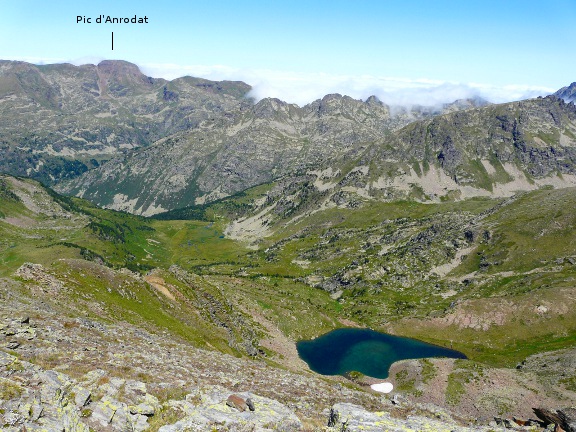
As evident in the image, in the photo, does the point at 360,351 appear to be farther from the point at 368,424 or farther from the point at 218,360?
the point at 368,424

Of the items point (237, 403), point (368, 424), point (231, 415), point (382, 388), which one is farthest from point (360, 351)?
point (231, 415)

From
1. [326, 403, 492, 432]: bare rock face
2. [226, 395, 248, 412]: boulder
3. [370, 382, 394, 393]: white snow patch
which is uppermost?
[326, 403, 492, 432]: bare rock face

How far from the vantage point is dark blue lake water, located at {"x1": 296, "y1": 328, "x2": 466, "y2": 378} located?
472 feet

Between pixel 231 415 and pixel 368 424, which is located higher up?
pixel 368 424

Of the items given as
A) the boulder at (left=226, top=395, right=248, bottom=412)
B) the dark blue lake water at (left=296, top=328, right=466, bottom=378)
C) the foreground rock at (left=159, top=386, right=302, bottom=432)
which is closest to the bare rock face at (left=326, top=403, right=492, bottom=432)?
the foreground rock at (left=159, top=386, right=302, bottom=432)

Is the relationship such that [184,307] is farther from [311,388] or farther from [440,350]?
[440,350]

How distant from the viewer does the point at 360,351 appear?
538 ft

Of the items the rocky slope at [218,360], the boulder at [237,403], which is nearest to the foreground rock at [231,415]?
the boulder at [237,403]

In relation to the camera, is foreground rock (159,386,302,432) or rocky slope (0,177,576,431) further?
rocky slope (0,177,576,431)

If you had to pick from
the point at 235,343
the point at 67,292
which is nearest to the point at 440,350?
the point at 235,343

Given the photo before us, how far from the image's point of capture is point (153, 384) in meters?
36.8

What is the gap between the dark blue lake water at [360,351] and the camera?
472 feet

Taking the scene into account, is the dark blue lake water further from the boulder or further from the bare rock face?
the bare rock face

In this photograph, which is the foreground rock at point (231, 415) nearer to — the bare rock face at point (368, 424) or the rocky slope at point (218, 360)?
the rocky slope at point (218, 360)
